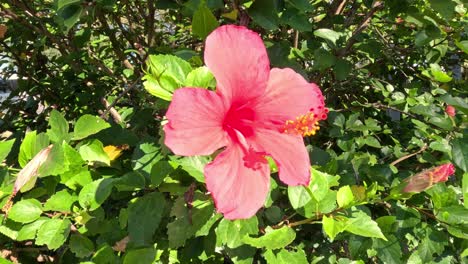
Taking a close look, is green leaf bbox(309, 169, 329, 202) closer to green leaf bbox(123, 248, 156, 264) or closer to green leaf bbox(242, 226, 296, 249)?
green leaf bbox(242, 226, 296, 249)

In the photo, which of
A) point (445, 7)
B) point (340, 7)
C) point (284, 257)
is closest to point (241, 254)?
point (284, 257)

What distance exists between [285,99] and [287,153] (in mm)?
112

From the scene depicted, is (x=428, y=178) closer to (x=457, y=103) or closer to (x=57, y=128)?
(x=457, y=103)

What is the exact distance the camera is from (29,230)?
0.99 metres

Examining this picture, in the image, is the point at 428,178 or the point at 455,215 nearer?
the point at 428,178

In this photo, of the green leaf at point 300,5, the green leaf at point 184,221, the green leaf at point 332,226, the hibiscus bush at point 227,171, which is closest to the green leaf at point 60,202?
the hibiscus bush at point 227,171

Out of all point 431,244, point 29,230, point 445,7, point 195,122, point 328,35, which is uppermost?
point 445,7

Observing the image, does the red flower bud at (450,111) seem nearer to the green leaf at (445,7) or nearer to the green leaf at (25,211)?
the green leaf at (445,7)

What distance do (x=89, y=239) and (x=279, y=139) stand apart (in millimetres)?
515

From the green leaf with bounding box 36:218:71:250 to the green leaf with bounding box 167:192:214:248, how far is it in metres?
Result: 0.22

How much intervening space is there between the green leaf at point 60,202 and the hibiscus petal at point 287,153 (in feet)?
1.39

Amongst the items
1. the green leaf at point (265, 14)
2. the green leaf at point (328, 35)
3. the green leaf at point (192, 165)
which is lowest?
the green leaf at point (192, 165)

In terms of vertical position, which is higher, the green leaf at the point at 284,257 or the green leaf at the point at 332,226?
the green leaf at the point at 332,226

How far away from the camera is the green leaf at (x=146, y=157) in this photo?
1.06m
